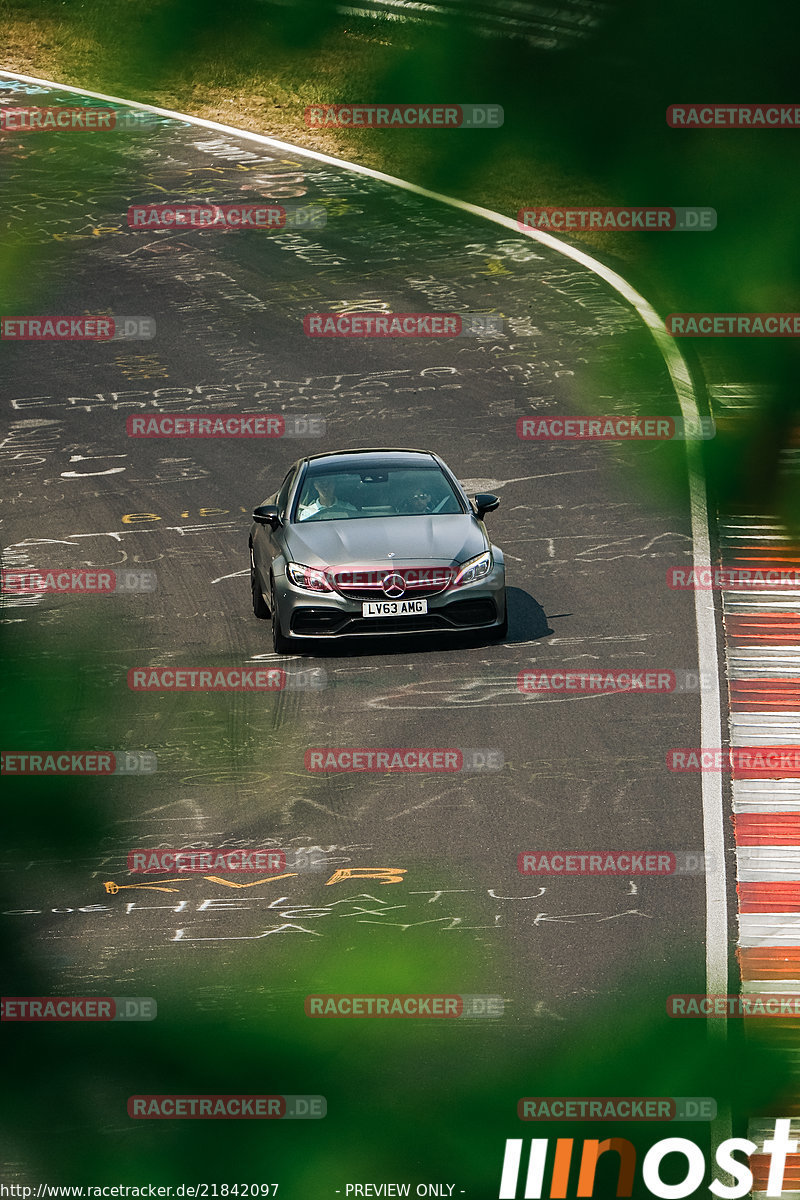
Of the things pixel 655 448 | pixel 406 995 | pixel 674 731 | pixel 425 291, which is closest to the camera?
pixel 406 995

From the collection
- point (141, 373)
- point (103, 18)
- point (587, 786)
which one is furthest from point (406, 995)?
point (103, 18)

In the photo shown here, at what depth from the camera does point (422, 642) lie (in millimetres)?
Result: 15469

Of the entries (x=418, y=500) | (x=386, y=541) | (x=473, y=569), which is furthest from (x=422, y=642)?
(x=418, y=500)

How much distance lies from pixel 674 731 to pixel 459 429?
31.1 feet

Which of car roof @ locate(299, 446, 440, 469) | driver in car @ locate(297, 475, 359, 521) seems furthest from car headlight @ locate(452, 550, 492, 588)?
car roof @ locate(299, 446, 440, 469)

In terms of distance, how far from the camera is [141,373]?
25.6m

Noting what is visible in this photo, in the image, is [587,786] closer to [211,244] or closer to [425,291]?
[425,291]

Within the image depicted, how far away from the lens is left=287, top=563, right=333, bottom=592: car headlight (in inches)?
591

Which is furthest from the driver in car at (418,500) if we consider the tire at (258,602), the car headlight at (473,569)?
the tire at (258,602)

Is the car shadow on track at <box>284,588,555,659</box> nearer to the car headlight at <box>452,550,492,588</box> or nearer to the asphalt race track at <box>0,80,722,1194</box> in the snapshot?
the asphalt race track at <box>0,80,722,1194</box>

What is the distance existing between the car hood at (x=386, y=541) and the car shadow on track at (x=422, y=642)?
69cm

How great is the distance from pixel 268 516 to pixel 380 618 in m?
1.90

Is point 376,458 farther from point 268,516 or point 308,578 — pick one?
point 308,578

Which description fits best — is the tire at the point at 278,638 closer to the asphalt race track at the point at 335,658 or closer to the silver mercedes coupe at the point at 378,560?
the silver mercedes coupe at the point at 378,560
